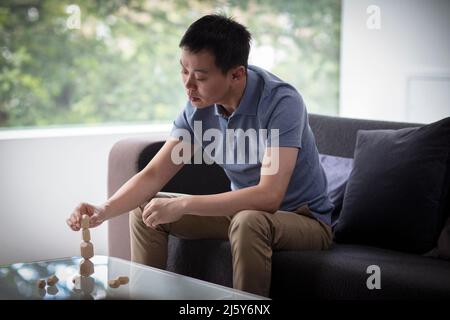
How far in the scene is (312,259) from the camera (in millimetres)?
2070

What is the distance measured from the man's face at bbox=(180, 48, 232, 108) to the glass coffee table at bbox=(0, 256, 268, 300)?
0.51 metres

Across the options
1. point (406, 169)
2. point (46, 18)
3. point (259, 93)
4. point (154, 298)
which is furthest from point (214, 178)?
point (46, 18)

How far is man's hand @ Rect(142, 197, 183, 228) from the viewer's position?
80.0 inches

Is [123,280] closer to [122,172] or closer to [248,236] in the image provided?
[248,236]

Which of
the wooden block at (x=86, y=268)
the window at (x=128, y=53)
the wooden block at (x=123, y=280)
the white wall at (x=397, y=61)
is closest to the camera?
the wooden block at (x=123, y=280)

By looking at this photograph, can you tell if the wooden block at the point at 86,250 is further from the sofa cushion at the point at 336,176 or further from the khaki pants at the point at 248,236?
the sofa cushion at the point at 336,176

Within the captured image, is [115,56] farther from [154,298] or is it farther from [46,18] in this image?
[154,298]

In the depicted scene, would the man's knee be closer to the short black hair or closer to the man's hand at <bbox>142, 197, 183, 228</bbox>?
the man's hand at <bbox>142, 197, 183, 228</bbox>

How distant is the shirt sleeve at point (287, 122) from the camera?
6.93 feet

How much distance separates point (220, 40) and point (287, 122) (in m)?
0.30

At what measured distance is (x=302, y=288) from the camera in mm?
2076

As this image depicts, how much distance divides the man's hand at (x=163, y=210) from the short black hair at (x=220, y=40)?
0.41 metres

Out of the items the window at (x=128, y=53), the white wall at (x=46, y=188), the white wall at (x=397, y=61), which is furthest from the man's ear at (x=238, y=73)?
the window at (x=128, y=53)

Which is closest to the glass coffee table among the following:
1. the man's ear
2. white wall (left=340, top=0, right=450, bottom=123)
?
the man's ear
